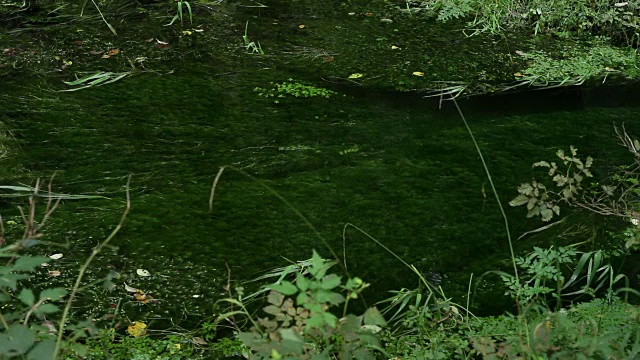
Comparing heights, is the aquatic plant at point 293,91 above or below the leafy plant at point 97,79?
above

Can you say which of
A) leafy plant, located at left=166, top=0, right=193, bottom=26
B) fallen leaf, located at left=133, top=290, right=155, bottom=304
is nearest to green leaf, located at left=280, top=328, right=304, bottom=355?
fallen leaf, located at left=133, top=290, right=155, bottom=304

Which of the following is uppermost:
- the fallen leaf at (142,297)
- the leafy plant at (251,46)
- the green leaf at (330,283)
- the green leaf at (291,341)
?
the green leaf at (330,283)

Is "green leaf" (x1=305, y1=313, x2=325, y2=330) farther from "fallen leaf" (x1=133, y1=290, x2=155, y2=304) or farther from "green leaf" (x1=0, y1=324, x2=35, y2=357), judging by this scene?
"fallen leaf" (x1=133, y1=290, x2=155, y2=304)

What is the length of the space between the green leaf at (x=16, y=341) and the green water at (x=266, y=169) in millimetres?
856

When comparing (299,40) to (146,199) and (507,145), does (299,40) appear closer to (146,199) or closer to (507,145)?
(507,145)

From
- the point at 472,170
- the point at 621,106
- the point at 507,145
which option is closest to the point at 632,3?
the point at 621,106

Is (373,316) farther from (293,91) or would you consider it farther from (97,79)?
(97,79)

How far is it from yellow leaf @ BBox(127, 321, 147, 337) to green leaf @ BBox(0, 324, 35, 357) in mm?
779

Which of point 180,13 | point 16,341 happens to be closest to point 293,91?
point 180,13

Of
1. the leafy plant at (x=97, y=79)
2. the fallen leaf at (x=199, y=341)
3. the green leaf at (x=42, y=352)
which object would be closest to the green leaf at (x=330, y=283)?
the green leaf at (x=42, y=352)

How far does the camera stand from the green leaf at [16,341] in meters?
1.54

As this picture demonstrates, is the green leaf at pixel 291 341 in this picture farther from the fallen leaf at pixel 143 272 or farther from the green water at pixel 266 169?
the fallen leaf at pixel 143 272

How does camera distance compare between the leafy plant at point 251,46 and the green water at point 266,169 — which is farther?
the leafy plant at point 251,46

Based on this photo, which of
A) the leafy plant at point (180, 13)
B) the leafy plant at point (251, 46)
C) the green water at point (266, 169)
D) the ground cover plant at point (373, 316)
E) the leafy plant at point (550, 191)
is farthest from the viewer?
the leafy plant at point (180, 13)
